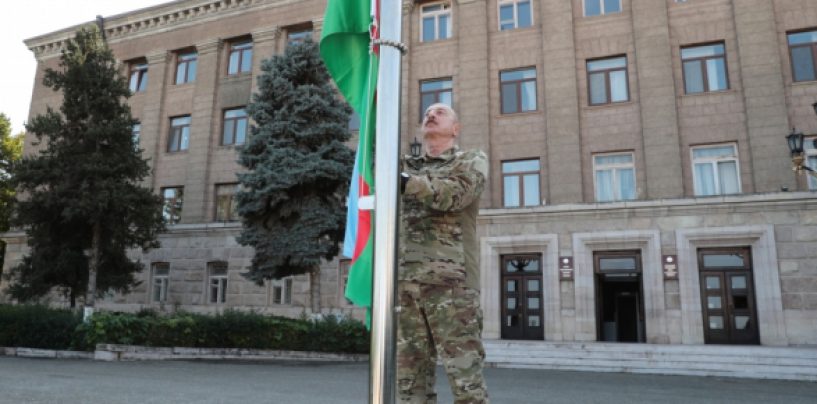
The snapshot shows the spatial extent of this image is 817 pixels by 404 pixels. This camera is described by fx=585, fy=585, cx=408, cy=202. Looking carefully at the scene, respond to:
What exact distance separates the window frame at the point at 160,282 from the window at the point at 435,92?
1319cm

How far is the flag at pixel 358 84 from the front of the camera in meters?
2.39

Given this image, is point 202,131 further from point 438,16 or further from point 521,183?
point 521,183

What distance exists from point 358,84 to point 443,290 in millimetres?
1076

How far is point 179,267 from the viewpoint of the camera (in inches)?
998

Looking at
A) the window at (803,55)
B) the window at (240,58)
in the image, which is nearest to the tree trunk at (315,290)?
the window at (240,58)

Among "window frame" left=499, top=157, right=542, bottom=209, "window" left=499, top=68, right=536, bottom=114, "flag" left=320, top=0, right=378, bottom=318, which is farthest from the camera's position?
"window" left=499, top=68, right=536, bottom=114

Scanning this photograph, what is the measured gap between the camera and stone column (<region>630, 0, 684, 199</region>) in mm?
19547

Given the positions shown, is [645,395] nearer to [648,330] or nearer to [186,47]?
[648,330]

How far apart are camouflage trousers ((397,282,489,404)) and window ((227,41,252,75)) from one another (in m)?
25.8

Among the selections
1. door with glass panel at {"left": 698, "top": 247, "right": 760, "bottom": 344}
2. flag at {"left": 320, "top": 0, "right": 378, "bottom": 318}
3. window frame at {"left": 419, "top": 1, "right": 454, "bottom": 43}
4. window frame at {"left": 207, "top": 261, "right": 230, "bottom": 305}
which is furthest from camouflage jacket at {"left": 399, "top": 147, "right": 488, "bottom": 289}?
window frame at {"left": 207, "top": 261, "right": 230, "bottom": 305}

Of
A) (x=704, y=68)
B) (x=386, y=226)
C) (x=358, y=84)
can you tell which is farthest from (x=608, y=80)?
(x=386, y=226)

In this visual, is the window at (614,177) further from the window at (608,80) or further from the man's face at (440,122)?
the man's face at (440,122)

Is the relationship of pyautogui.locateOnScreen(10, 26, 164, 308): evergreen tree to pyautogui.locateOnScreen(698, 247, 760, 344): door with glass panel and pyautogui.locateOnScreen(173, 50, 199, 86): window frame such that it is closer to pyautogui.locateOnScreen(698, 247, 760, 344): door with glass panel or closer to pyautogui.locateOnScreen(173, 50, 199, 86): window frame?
pyautogui.locateOnScreen(173, 50, 199, 86): window frame

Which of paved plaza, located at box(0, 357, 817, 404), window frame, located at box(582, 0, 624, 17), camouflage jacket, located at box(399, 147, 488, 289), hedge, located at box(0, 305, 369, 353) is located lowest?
paved plaza, located at box(0, 357, 817, 404)
